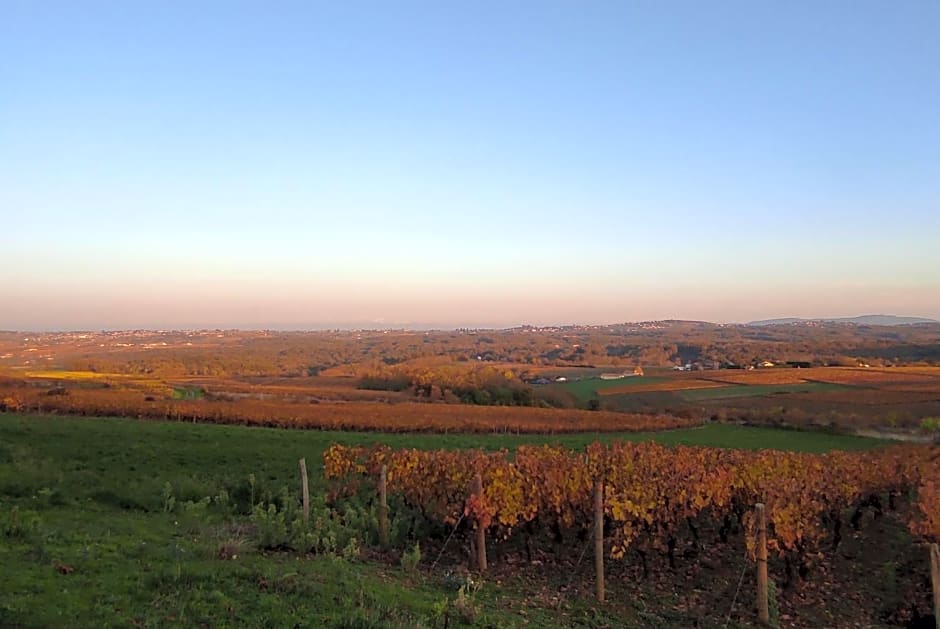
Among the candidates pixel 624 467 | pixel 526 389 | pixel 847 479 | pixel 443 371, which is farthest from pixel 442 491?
pixel 443 371

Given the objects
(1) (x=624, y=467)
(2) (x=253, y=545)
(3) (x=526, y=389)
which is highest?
(1) (x=624, y=467)

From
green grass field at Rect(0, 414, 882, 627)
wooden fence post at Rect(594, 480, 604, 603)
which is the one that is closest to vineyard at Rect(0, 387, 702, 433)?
green grass field at Rect(0, 414, 882, 627)

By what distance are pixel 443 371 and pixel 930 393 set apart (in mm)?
51089

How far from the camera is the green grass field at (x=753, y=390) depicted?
70.0 metres

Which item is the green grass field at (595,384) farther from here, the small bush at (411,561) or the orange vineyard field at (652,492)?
the small bush at (411,561)

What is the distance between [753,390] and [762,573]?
70.8 m

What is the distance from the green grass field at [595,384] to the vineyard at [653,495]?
64.3 meters

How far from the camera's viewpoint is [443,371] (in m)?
82.4

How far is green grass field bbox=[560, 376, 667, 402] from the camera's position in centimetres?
7956

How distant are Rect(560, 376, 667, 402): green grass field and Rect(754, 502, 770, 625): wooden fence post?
224 ft

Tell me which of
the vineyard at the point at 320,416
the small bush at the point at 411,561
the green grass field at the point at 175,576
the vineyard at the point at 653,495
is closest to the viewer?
the green grass field at the point at 175,576

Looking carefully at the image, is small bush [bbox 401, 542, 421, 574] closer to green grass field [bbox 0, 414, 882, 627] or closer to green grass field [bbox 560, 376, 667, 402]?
green grass field [bbox 0, 414, 882, 627]

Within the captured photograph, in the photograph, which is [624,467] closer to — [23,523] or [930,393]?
[23,523]

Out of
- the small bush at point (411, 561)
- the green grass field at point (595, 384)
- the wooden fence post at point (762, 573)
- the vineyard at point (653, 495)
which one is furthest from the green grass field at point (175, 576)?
the green grass field at point (595, 384)
